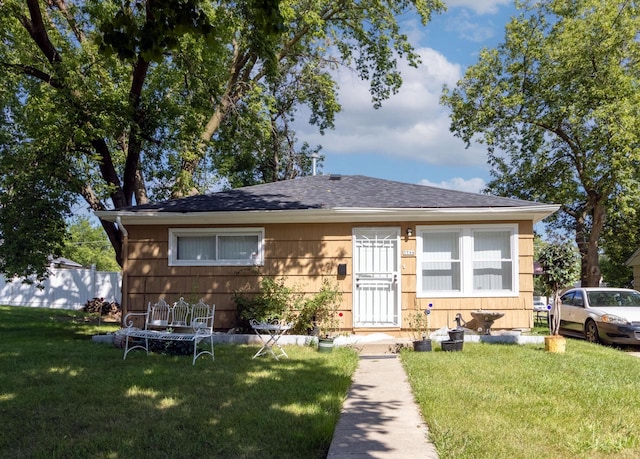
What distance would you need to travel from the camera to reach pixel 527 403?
5.32m

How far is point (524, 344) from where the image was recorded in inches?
378

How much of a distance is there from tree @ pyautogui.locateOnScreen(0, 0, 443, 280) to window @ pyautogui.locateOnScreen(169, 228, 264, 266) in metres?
3.13

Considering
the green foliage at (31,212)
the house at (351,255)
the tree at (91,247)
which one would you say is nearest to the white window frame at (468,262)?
the house at (351,255)

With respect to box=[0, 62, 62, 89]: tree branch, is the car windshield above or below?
below

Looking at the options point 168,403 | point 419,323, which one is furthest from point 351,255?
point 168,403

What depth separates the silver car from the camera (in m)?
10.4

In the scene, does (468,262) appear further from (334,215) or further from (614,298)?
(614,298)

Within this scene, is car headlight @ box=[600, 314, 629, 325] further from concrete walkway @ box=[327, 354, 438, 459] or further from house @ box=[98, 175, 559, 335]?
concrete walkway @ box=[327, 354, 438, 459]

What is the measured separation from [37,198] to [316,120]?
43.5 feet

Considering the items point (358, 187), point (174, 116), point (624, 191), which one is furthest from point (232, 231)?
point (624, 191)

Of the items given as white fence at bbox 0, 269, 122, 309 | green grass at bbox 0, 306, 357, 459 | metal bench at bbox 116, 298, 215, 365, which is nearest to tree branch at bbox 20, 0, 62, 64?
metal bench at bbox 116, 298, 215, 365

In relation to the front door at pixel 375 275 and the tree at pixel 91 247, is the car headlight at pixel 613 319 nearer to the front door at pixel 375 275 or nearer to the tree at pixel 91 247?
the front door at pixel 375 275

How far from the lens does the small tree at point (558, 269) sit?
9250 mm

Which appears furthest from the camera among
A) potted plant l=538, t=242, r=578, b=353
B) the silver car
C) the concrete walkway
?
the silver car
